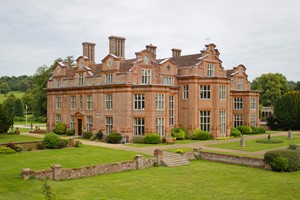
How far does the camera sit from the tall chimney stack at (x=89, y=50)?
150 feet

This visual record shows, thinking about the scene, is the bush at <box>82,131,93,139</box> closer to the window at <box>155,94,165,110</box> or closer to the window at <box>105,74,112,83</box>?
the window at <box>105,74,112,83</box>

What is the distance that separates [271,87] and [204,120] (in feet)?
147

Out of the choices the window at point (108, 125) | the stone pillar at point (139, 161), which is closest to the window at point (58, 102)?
the window at point (108, 125)

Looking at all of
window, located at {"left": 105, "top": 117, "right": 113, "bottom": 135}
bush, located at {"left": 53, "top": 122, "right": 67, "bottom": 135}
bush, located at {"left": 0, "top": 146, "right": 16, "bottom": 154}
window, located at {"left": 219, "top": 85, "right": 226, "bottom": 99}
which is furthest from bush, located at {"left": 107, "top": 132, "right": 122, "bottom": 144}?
window, located at {"left": 219, "top": 85, "right": 226, "bottom": 99}

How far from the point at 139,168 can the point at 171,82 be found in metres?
18.9

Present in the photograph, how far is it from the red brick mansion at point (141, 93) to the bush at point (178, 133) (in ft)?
3.80

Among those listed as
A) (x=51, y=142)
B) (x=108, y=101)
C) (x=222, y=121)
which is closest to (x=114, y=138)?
(x=108, y=101)

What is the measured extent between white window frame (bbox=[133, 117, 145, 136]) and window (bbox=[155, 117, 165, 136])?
152 centimetres

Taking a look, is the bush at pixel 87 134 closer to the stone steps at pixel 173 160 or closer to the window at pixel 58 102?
the window at pixel 58 102

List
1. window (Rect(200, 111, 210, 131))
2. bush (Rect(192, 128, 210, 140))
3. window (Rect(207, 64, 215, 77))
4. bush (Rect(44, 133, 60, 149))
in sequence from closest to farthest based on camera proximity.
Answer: bush (Rect(44, 133, 60, 149)) → bush (Rect(192, 128, 210, 140)) → window (Rect(200, 111, 210, 131)) → window (Rect(207, 64, 215, 77))

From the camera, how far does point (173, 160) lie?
2617 cm

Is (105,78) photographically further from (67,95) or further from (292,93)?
(292,93)

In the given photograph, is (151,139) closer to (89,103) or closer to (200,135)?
(200,135)

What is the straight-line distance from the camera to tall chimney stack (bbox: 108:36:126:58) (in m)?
42.2
